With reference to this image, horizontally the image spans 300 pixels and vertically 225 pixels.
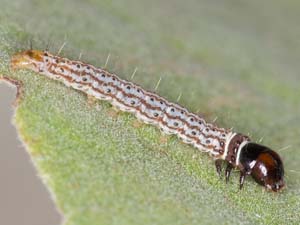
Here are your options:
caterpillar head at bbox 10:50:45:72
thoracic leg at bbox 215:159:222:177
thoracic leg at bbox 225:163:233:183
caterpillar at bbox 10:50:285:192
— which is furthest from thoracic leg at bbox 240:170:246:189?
caterpillar head at bbox 10:50:45:72

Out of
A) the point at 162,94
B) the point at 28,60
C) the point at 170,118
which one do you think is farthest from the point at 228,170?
the point at 28,60

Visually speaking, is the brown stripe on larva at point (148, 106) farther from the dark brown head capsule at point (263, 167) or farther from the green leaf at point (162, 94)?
the dark brown head capsule at point (263, 167)

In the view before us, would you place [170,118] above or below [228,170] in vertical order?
above

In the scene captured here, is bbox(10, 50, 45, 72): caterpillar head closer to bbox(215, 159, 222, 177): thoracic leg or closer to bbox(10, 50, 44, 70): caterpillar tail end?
bbox(10, 50, 44, 70): caterpillar tail end

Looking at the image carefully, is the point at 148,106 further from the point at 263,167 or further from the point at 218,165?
the point at 263,167

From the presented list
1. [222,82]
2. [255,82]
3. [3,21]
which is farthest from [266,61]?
[3,21]

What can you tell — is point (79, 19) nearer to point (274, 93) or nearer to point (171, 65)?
point (171, 65)
